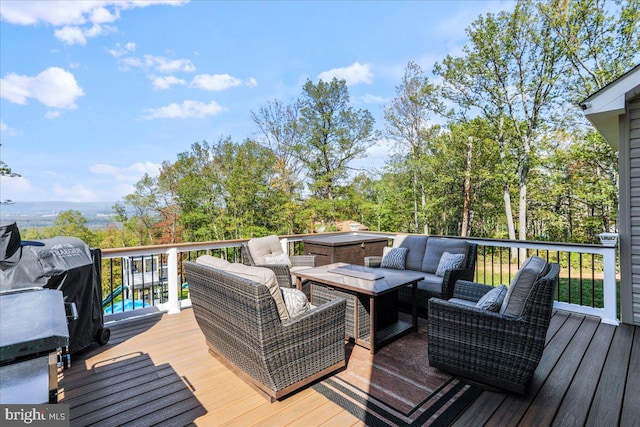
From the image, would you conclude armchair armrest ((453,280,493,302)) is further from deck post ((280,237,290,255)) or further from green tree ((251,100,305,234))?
green tree ((251,100,305,234))

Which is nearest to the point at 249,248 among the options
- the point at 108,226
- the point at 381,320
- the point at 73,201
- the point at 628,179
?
the point at 381,320

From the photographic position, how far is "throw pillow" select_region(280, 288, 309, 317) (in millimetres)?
2436

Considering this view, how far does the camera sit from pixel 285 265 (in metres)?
4.34

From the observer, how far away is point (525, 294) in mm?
2324

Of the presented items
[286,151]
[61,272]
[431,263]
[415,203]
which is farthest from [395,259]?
[415,203]

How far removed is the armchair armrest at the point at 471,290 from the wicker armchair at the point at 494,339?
0.75 meters

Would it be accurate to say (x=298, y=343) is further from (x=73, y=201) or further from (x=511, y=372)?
(x=73, y=201)

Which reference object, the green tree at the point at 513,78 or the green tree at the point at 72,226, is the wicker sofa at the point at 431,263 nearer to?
the green tree at the point at 513,78

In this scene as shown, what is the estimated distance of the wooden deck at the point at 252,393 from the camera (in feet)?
6.91

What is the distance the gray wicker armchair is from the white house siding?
3.56 meters

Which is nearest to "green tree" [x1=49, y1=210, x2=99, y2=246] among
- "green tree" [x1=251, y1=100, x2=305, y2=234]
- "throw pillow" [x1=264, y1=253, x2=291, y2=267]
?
"green tree" [x1=251, y1=100, x2=305, y2=234]

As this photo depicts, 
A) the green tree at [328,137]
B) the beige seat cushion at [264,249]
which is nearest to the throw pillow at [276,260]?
the beige seat cushion at [264,249]

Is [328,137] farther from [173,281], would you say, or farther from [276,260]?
[173,281]

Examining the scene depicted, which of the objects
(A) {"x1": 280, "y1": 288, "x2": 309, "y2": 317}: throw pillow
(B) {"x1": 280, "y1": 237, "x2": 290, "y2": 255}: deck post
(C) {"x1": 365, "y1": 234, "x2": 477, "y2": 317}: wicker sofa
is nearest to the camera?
(A) {"x1": 280, "y1": 288, "x2": 309, "y2": 317}: throw pillow
